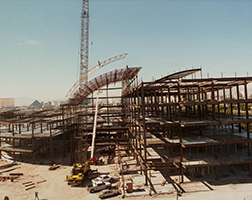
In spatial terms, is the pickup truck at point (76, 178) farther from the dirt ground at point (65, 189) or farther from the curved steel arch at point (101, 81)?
the curved steel arch at point (101, 81)

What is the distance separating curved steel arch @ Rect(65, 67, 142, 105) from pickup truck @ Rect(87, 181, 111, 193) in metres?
24.7

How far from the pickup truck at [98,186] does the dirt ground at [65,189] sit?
470mm

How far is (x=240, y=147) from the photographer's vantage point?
2727 cm

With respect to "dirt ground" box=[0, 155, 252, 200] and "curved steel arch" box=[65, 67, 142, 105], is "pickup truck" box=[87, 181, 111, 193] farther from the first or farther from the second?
"curved steel arch" box=[65, 67, 142, 105]

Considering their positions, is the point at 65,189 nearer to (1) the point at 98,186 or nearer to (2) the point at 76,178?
(2) the point at 76,178

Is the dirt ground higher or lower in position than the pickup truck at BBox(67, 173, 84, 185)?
lower

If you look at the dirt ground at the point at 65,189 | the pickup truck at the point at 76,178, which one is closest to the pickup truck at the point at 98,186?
the dirt ground at the point at 65,189

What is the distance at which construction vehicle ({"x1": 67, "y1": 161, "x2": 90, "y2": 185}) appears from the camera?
70.3 feet

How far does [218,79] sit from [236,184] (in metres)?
13.1

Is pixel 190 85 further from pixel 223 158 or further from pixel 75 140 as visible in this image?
pixel 75 140

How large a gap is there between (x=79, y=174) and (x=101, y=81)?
29120 millimetres

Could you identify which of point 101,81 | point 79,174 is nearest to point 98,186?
point 79,174

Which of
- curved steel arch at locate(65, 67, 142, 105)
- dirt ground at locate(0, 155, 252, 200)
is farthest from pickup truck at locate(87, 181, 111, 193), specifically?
curved steel arch at locate(65, 67, 142, 105)

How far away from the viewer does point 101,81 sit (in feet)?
153
